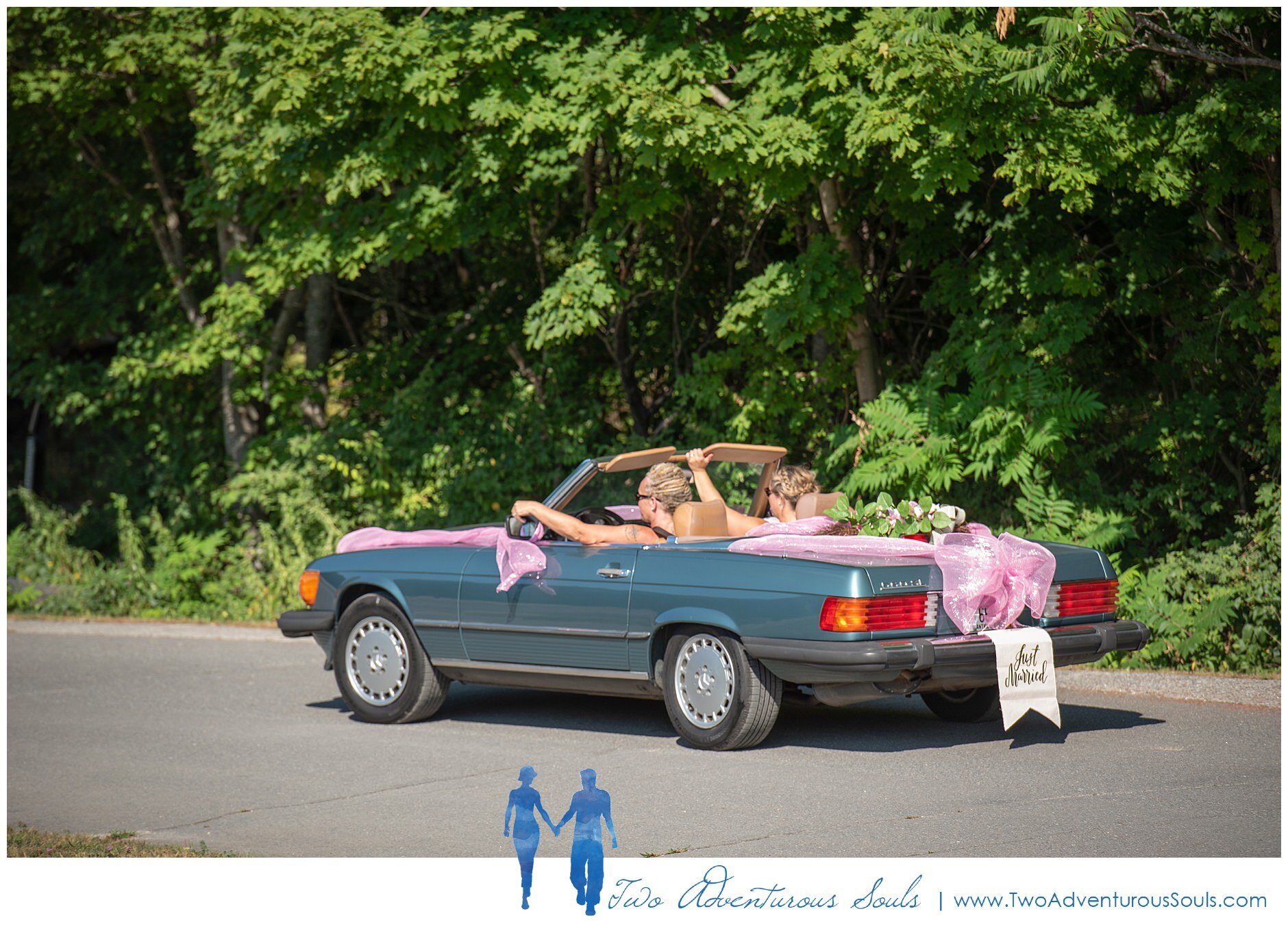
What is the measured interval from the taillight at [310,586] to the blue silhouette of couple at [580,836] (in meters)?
3.89

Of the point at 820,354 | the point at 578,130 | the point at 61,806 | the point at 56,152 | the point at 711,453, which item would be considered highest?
the point at 56,152

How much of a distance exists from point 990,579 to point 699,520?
1.70m

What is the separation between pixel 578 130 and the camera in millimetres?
Result: 11797

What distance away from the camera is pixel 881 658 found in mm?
6645

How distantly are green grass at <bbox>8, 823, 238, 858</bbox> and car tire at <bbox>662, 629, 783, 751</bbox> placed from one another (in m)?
2.55

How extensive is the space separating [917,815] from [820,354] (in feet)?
25.5

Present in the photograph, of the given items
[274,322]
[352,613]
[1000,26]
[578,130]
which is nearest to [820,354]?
[578,130]

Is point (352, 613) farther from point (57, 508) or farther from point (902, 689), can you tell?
point (57, 508)

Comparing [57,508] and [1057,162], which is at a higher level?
[1057,162]

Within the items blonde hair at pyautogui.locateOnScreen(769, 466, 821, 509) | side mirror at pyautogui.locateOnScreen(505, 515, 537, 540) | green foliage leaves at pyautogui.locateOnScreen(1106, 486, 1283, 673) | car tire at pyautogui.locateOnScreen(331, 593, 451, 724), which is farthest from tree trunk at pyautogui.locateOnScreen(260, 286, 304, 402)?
green foliage leaves at pyautogui.locateOnScreen(1106, 486, 1283, 673)

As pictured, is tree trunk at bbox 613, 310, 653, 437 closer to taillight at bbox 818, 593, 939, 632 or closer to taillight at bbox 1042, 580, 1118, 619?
taillight at bbox 1042, 580, 1118, 619

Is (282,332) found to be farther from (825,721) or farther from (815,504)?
(825,721)

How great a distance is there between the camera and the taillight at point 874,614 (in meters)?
6.73

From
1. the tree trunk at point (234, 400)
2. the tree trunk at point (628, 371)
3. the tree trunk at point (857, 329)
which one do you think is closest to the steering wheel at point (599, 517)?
the tree trunk at point (857, 329)
